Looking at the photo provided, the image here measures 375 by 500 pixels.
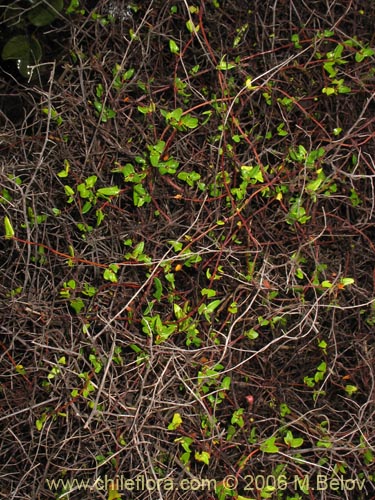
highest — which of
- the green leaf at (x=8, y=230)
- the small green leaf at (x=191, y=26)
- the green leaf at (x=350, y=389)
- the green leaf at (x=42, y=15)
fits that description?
the green leaf at (x=42, y=15)

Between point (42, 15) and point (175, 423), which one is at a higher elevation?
point (42, 15)

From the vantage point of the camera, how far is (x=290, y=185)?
1.72 meters

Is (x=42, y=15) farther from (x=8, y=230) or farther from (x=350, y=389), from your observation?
(x=350, y=389)

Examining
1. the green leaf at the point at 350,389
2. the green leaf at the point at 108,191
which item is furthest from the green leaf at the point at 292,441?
the green leaf at the point at 108,191

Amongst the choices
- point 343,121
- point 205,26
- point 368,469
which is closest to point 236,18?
point 205,26

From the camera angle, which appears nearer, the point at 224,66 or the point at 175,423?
the point at 175,423

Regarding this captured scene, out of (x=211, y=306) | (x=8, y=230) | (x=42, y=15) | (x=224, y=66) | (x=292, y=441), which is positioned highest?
(x=42, y=15)

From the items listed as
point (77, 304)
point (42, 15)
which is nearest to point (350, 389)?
point (77, 304)

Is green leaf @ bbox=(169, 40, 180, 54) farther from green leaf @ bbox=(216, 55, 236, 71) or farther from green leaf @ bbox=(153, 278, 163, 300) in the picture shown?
green leaf @ bbox=(153, 278, 163, 300)

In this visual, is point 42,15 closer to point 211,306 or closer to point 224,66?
point 224,66

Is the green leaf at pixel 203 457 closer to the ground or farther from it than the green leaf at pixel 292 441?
farther from it

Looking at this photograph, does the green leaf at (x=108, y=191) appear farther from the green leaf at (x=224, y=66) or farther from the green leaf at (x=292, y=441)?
the green leaf at (x=292, y=441)

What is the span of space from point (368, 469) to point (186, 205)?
35.8 inches

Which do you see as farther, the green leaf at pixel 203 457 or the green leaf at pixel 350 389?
the green leaf at pixel 350 389
